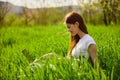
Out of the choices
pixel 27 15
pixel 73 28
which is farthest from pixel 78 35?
pixel 27 15

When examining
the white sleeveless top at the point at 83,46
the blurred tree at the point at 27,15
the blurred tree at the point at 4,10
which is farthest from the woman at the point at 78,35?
the blurred tree at the point at 27,15

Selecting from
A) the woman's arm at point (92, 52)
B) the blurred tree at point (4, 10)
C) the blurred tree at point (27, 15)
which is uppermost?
the woman's arm at point (92, 52)

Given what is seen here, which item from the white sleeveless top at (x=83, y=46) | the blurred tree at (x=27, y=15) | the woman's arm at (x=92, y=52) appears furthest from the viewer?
the blurred tree at (x=27, y=15)

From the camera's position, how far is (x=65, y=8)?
25.3 metres

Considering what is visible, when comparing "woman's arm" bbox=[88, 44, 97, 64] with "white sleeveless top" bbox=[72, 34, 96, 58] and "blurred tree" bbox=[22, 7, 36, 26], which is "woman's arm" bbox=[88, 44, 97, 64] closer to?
"white sleeveless top" bbox=[72, 34, 96, 58]

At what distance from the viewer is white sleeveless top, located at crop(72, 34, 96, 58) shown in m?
4.66

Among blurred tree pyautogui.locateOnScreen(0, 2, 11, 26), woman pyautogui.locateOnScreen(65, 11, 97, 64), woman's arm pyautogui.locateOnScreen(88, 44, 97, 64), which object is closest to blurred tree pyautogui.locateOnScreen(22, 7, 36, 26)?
blurred tree pyautogui.locateOnScreen(0, 2, 11, 26)

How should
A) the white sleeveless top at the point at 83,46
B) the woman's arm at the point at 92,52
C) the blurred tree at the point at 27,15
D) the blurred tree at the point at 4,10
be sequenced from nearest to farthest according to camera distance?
the woman's arm at the point at 92,52 < the white sleeveless top at the point at 83,46 < the blurred tree at the point at 4,10 < the blurred tree at the point at 27,15

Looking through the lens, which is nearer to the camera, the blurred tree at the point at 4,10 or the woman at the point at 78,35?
the woman at the point at 78,35

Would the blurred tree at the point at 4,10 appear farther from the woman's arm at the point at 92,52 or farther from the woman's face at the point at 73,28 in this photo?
the woman's arm at the point at 92,52

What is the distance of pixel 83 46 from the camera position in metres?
4.72

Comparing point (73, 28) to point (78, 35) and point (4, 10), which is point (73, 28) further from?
point (4, 10)

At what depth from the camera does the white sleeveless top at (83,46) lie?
15.3ft

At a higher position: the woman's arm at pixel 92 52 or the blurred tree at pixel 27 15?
the woman's arm at pixel 92 52
